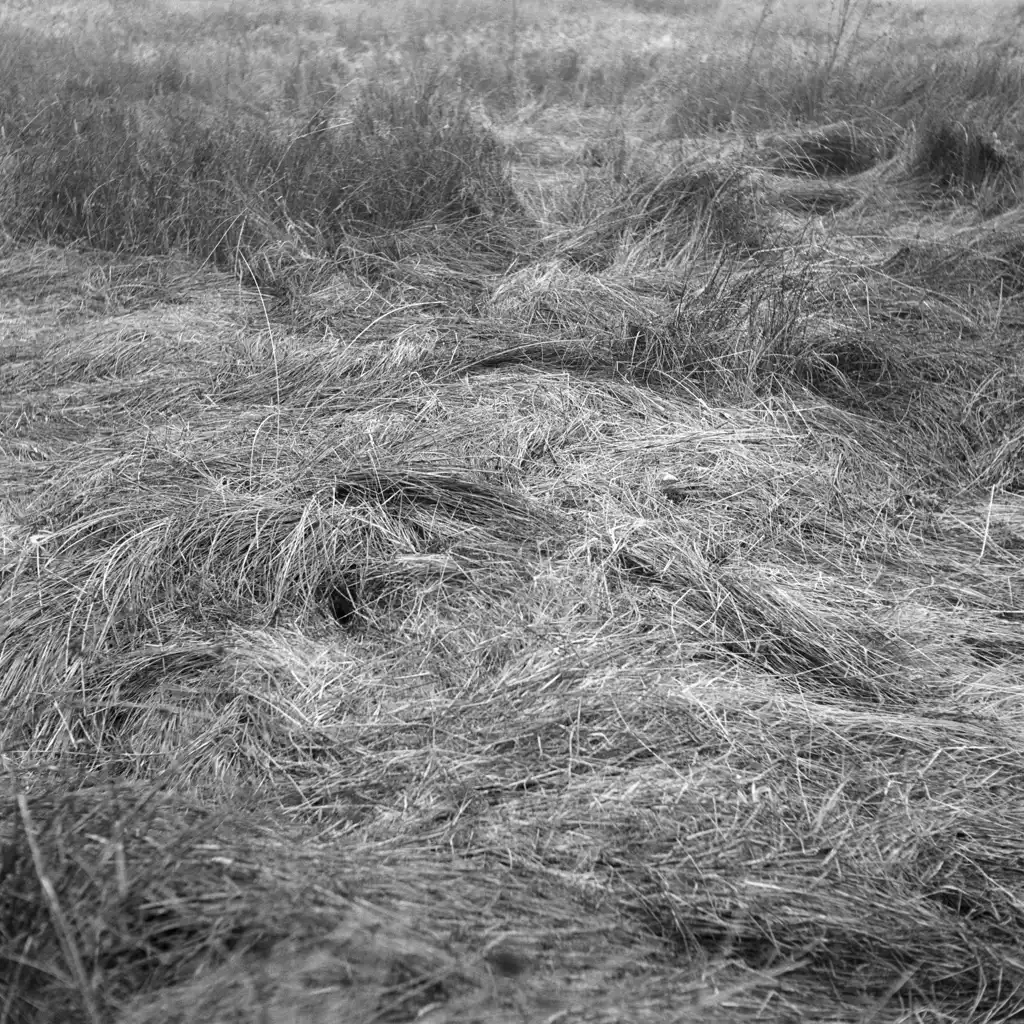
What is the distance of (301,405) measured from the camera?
9.29ft

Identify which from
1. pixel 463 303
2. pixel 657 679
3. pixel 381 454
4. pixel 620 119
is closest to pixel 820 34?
pixel 620 119

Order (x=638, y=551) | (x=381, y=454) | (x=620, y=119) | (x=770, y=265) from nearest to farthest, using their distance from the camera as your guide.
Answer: (x=638, y=551), (x=381, y=454), (x=770, y=265), (x=620, y=119)

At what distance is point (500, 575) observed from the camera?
212cm

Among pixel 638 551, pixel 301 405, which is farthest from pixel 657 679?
pixel 301 405

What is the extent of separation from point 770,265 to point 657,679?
2.03m

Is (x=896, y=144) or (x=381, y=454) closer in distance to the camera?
(x=381, y=454)

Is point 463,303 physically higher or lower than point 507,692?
higher

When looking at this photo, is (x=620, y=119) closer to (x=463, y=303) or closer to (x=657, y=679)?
(x=463, y=303)

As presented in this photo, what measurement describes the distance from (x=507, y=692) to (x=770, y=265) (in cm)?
216

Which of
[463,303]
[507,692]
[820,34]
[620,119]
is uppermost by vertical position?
[820,34]

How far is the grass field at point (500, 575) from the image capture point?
126 centimetres

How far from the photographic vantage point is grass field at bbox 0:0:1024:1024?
A: 4.12 feet

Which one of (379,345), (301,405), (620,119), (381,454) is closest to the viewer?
(381,454)

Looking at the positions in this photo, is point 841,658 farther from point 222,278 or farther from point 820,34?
point 820,34
